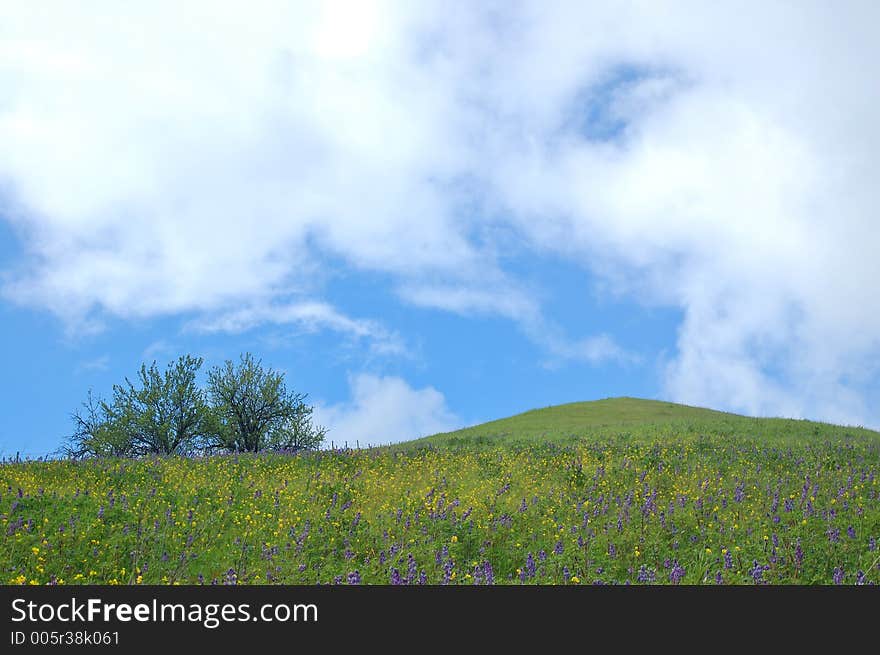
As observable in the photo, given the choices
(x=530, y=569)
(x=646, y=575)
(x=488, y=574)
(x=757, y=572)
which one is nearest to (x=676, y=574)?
(x=646, y=575)

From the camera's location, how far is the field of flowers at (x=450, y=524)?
33.2 ft

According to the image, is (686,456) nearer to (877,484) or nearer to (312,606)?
(877,484)

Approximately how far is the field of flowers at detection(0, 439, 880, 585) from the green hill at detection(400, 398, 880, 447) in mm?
10868

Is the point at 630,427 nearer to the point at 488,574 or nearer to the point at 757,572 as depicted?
the point at 757,572

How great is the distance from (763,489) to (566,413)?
1432 inches

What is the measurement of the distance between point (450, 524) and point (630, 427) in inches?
1026

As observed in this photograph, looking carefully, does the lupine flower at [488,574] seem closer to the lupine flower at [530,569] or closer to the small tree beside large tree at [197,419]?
the lupine flower at [530,569]

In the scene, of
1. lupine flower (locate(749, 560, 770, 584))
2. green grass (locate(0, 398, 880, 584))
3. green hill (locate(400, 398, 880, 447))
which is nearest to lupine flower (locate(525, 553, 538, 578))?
green grass (locate(0, 398, 880, 584))

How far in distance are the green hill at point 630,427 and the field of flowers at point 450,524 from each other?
1087 cm

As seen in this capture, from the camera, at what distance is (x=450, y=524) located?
39.4 ft

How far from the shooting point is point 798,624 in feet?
21.4

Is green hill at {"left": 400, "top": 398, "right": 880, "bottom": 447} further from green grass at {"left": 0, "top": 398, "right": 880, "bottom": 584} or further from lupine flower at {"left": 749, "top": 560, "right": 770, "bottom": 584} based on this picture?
lupine flower at {"left": 749, "top": 560, "right": 770, "bottom": 584}

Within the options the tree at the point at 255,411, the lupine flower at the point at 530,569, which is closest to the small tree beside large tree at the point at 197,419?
the tree at the point at 255,411

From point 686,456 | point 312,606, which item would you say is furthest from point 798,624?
point 686,456
